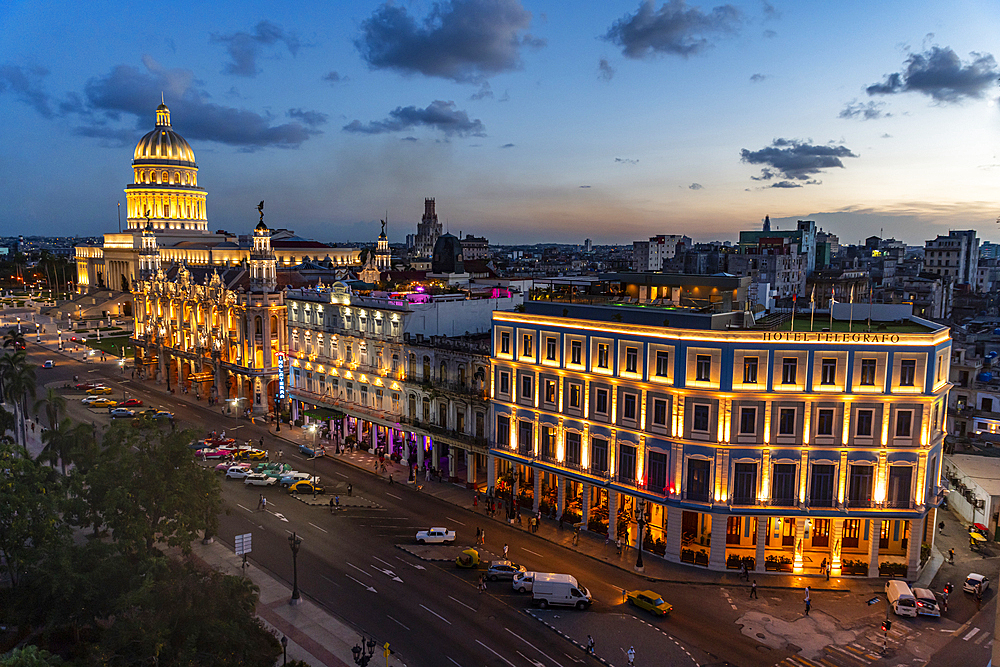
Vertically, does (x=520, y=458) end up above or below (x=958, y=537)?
above

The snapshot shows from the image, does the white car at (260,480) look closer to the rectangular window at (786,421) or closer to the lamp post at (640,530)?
the lamp post at (640,530)

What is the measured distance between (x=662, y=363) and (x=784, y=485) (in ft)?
34.8

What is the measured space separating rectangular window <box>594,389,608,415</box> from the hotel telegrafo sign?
1144 centimetres

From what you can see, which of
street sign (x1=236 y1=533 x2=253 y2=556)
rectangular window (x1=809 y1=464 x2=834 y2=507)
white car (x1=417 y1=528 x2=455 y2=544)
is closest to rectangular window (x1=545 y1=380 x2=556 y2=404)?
white car (x1=417 y1=528 x2=455 y2=544)

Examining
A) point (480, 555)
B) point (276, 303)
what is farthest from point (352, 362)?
point (480, 555)

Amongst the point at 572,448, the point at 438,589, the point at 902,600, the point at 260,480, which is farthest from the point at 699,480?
the point at 260,480

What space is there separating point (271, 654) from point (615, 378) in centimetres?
2663

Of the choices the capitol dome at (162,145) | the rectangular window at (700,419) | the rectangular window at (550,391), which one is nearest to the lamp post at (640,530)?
the rectangular window at (700,419)

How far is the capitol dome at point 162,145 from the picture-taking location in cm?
17400

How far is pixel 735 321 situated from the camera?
155ft

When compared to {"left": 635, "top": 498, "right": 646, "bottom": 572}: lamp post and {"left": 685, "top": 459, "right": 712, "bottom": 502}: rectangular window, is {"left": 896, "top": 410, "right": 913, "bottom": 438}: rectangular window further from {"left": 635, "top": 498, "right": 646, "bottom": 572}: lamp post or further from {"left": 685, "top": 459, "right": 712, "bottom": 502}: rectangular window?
{"left": 635, "top": 498, "right": 646, "bottom": 572}: lamp post

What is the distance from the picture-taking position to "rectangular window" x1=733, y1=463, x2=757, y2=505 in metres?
45.0

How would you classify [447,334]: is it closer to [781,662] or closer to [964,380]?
[781,662]

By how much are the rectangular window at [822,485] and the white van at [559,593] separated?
15.8m
